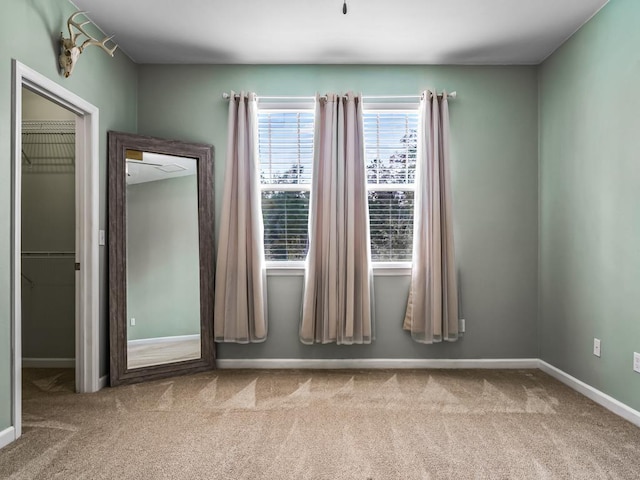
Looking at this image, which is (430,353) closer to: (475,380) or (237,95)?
(475,380)

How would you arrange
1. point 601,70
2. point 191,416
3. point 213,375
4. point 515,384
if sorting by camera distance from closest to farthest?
point 191,416, point 601,70, point 515,384, point 213,375

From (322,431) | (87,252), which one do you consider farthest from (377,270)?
(87,252)

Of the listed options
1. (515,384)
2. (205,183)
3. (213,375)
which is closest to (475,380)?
(515,384)

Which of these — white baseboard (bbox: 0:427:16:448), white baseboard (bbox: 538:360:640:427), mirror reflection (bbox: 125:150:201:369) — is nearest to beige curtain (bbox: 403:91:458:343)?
white baseboard (bbox: 538:360:640:427)

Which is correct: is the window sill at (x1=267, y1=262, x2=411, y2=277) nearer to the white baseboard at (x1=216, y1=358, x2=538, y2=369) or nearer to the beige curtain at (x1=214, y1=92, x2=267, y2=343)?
the beige curtain at (x1=214, y1=92, x2=267, y2=343)

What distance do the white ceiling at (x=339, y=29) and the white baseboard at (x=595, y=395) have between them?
2575 millimetres

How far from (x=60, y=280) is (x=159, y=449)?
2351 millimetres

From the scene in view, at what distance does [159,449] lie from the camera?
229cm

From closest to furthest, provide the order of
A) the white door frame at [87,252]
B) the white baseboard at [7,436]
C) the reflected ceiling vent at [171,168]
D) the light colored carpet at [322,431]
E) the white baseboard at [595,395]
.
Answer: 1. the light colored carpet at [322,431]
2. the white baseboard at [7,436]
3. the white baseboard at [595,395]
4. the white door frame at [87,252]
5. the reflected ceiling vent at [171,168]

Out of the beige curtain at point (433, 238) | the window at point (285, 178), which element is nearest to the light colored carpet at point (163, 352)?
the window at point (285, 178)

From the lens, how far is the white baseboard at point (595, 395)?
8.64ft

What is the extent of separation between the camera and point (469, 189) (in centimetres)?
380

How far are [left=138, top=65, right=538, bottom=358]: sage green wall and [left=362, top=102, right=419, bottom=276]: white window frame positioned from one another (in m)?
0.08

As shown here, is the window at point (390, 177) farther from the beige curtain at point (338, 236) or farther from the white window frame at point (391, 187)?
the beige curtain at point (338, 236)
